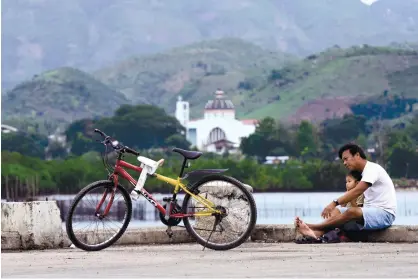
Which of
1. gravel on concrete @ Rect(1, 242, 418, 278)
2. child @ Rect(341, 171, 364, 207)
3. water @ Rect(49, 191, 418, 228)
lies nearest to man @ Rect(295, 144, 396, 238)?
child @ Rect(341, 171, 364, 207)

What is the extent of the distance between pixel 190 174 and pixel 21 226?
196cm

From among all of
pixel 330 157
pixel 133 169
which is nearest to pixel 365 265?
pixel 133 169

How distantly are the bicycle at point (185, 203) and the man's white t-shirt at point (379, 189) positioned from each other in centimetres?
133

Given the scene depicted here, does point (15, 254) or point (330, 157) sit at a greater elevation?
point (330, 157)

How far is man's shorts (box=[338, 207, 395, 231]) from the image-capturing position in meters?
13.7

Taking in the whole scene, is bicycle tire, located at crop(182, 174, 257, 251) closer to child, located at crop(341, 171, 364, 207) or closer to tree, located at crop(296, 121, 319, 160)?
child, located at crop(341, 171, 364, 207)

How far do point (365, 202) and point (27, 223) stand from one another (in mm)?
3559

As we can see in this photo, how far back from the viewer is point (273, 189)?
520 feet

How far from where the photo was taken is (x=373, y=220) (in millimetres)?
13688

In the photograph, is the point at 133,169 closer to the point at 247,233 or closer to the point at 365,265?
the point at 247,233

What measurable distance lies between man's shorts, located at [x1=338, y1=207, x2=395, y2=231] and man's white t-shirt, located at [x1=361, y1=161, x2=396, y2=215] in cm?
5

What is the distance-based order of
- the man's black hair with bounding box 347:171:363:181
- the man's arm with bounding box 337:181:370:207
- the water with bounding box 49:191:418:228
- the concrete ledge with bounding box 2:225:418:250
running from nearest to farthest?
the man's arm with bounding box 337:181:370:207 → the man's black hair with bounding box 347:171:363:181 → the concrete ledge with bounding box 2:225:418:250 → the water with bounding box 49:191:418:228

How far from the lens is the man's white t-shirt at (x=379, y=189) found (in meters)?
13.6

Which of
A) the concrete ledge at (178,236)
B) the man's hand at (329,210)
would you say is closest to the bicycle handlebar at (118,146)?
the concrete ledge at (178,236)
